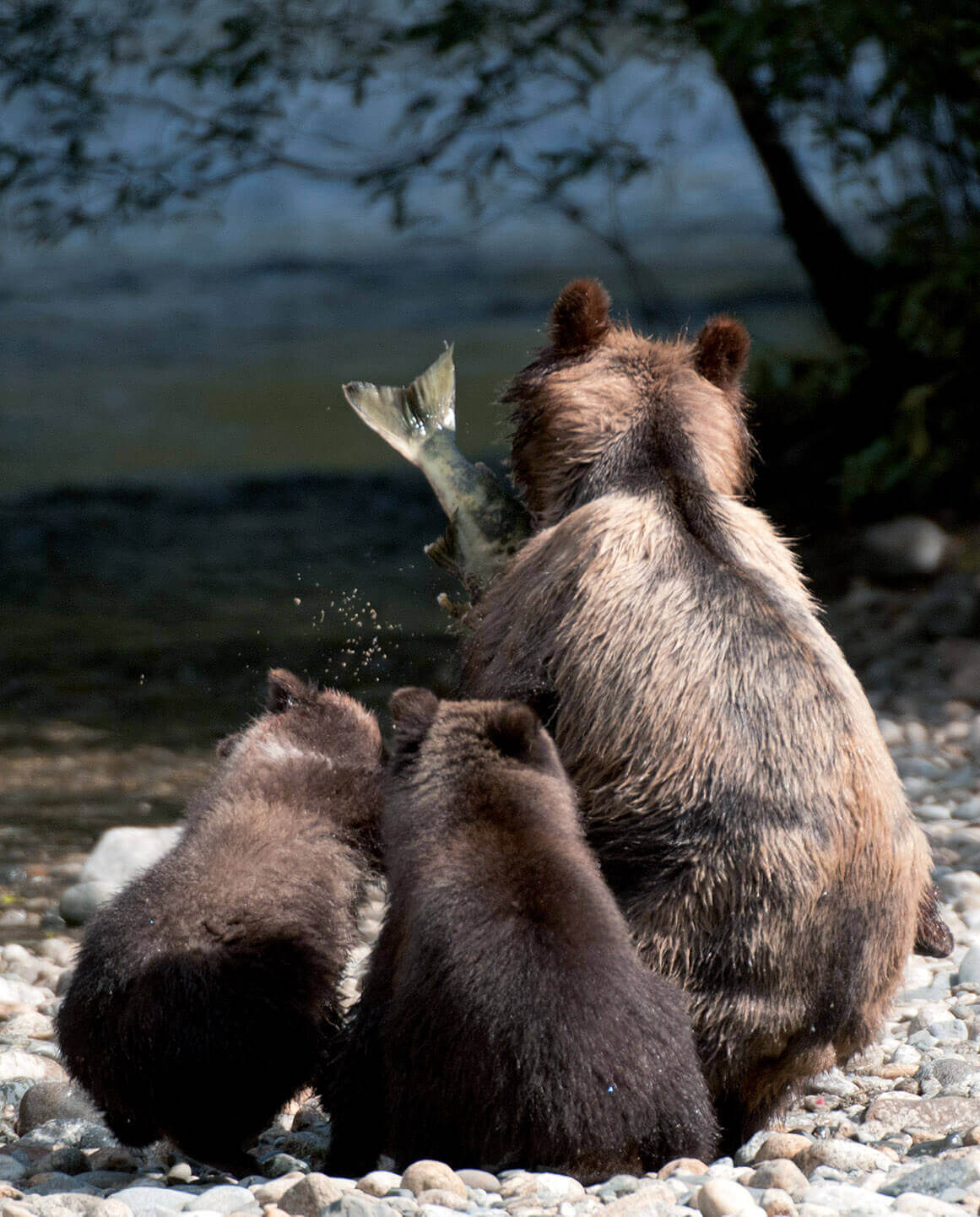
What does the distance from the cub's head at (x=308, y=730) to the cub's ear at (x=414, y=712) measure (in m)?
0.61

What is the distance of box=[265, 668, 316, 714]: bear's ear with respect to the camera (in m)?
4.02

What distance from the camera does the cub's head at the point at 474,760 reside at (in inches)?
122

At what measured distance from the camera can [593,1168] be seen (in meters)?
2.90

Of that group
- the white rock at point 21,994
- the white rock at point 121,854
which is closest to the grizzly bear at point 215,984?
the white rock at point 21,994

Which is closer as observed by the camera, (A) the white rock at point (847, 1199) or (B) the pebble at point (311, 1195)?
(A) the white rock at point (847, 1199)

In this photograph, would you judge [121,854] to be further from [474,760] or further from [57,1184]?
[474,760]

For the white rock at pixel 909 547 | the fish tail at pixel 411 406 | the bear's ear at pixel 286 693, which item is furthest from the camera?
the white rock at pixel 909 547

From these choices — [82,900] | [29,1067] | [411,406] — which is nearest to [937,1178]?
[29,1067]

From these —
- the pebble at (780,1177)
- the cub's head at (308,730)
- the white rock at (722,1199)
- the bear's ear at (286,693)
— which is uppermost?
the bear's ear at (286,693)

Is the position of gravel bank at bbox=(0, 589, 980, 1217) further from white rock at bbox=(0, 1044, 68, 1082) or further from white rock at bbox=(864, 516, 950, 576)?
white rock at bbox=(864, 516, 950, 576)

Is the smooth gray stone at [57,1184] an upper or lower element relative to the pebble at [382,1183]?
lower

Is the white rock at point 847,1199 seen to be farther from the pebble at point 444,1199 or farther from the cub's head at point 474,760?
the cub's head at point 474,760

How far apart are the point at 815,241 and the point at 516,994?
10.1m

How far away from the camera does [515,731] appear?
3137mm
